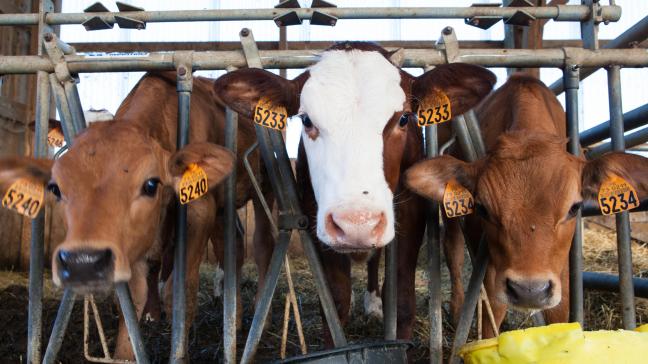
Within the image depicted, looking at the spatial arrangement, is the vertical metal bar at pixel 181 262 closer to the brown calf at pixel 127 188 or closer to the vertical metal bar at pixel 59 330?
the brown calf at pixel 127 188

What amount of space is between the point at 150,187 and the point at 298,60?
3.71 feet

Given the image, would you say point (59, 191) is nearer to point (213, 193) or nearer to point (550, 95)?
point (213, 193)

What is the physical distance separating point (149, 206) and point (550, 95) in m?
2.85

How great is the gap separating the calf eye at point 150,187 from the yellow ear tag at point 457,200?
60.3 inches

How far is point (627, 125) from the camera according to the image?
4.06 meters

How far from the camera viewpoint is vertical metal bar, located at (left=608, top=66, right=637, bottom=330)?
3.25m

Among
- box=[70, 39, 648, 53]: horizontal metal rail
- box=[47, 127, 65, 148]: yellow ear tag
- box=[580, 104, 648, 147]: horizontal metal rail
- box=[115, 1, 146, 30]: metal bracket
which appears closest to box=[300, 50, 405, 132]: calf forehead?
box=[115, 1, 146, 30]: metal bracket

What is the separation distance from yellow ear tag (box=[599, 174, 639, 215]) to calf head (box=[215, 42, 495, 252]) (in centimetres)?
85

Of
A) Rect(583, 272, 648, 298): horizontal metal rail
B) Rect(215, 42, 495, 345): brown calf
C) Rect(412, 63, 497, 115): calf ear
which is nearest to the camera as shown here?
Rect(215, 42, 495, 345): brown calf

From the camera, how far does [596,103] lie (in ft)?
36.1

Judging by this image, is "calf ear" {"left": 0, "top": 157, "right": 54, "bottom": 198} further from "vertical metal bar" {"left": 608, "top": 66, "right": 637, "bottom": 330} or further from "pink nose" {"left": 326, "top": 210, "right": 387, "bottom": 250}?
"vertical metal bar" {"left": 608, "top": 66, "right": 637, "bottom": 330}

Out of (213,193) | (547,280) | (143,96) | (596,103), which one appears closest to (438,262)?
(547,280)

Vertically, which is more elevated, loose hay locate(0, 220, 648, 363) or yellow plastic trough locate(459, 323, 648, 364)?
yellow plastic trough locate(459, 323, 648, 364)

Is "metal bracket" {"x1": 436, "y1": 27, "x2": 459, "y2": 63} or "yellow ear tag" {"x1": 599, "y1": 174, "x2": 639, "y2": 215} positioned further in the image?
"metal bracket" {"x1": 436, "y1": 27, "x2": 459, "y2": 63}
